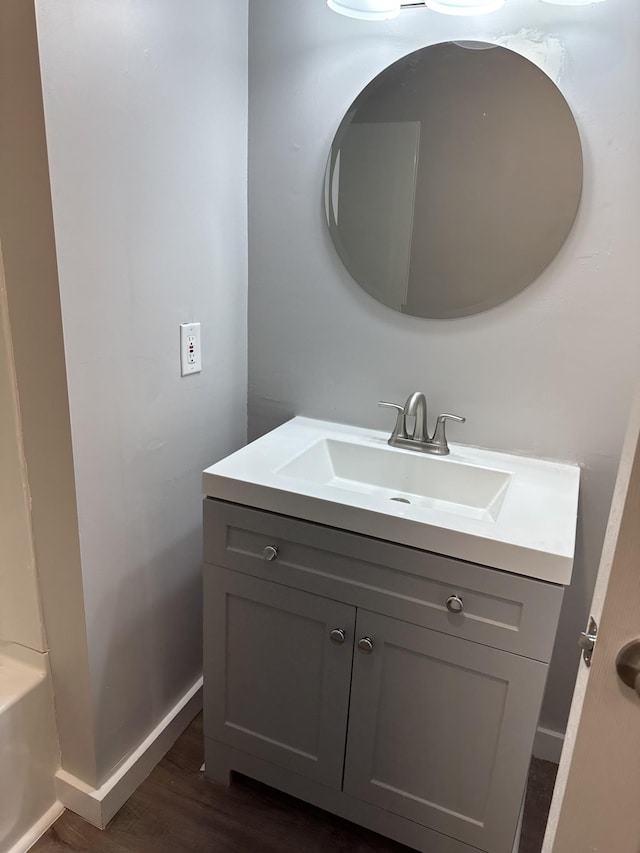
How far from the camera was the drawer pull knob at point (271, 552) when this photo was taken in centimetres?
127

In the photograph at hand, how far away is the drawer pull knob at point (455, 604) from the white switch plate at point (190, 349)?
2.77 ft

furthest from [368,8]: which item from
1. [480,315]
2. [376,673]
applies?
[376,673]

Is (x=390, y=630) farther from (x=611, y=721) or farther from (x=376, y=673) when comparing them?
(x=611, y=721)

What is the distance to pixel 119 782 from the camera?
57.2 inches

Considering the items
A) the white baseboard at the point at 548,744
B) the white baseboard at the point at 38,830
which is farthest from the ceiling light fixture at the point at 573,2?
the white baseboard at the point at 38,830

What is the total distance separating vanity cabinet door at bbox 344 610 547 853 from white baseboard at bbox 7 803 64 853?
741 mm

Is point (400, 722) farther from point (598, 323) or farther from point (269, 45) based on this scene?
point (269, 45)

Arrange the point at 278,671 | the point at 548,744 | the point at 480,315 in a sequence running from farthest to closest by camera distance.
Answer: the point at 548,744
the point at 480,315
the point at 278,671

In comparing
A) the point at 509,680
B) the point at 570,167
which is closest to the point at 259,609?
the point at 509,680

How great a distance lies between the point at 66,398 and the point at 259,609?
63 cm

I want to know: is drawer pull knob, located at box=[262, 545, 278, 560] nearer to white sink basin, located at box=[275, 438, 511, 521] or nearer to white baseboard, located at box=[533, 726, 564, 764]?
white sink basin, located at box=[275, 438, 511, 521]

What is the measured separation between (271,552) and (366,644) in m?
0.28

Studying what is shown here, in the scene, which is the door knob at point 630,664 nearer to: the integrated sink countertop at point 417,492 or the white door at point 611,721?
the white door at point 611,721

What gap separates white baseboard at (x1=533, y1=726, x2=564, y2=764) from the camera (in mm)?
1662
